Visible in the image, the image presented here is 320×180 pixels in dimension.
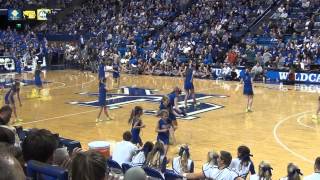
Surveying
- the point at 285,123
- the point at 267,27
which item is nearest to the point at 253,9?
the point at 267,27

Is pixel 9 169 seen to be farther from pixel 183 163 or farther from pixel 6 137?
pixel 183 163

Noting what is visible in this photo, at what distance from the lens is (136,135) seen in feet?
40.5

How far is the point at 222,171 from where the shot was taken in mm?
7629

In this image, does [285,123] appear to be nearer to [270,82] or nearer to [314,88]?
[314,88]

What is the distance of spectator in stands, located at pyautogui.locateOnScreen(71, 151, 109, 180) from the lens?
3.29 metres

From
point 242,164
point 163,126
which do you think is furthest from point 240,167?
point 163,126

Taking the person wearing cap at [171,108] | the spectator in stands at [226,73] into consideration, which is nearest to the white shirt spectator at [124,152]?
the person wearing cap at [171,108]

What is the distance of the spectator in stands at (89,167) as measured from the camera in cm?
329

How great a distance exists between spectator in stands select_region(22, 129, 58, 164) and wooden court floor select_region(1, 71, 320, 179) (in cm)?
763

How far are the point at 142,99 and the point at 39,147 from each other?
60.5 ft

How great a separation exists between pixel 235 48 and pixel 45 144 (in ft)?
93.7

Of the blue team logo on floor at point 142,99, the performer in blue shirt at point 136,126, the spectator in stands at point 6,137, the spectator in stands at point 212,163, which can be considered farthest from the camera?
the blue team logo on floor at point 142,99

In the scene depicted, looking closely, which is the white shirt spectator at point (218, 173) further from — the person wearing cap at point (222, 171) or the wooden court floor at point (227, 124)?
the wooden court floor at point (227, 124)

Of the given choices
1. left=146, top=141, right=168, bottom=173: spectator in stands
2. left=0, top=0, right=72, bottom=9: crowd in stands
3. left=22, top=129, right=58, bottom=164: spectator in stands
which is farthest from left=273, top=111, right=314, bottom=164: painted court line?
left=0, top=0, right=72, bottom=9: crowd in stands
